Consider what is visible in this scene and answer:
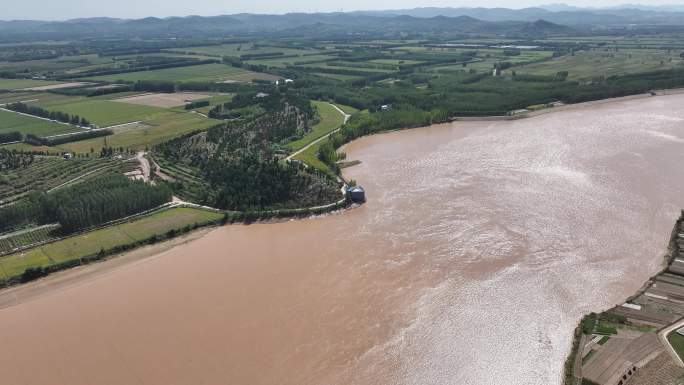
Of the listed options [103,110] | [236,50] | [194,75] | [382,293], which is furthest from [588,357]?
[236,50]

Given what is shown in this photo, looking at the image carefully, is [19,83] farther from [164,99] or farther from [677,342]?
[677,342]

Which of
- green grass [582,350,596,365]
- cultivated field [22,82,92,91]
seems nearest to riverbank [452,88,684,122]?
green grass [582,350,596,365]

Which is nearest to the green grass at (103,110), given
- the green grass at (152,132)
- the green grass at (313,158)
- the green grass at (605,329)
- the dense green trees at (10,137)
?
the green grass at (152,132)

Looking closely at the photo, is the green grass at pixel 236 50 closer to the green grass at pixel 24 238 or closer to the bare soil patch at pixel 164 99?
the bare soil patch at pixel 164 99

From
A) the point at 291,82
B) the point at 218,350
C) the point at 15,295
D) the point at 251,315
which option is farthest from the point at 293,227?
the point at 291,82

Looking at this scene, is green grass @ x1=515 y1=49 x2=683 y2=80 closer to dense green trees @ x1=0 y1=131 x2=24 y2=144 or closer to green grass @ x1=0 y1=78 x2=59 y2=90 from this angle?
dense green trees @ x1=0 y1=131 x2=24 y2=144

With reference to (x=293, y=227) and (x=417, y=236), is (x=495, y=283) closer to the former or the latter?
(x=417, y=236)
